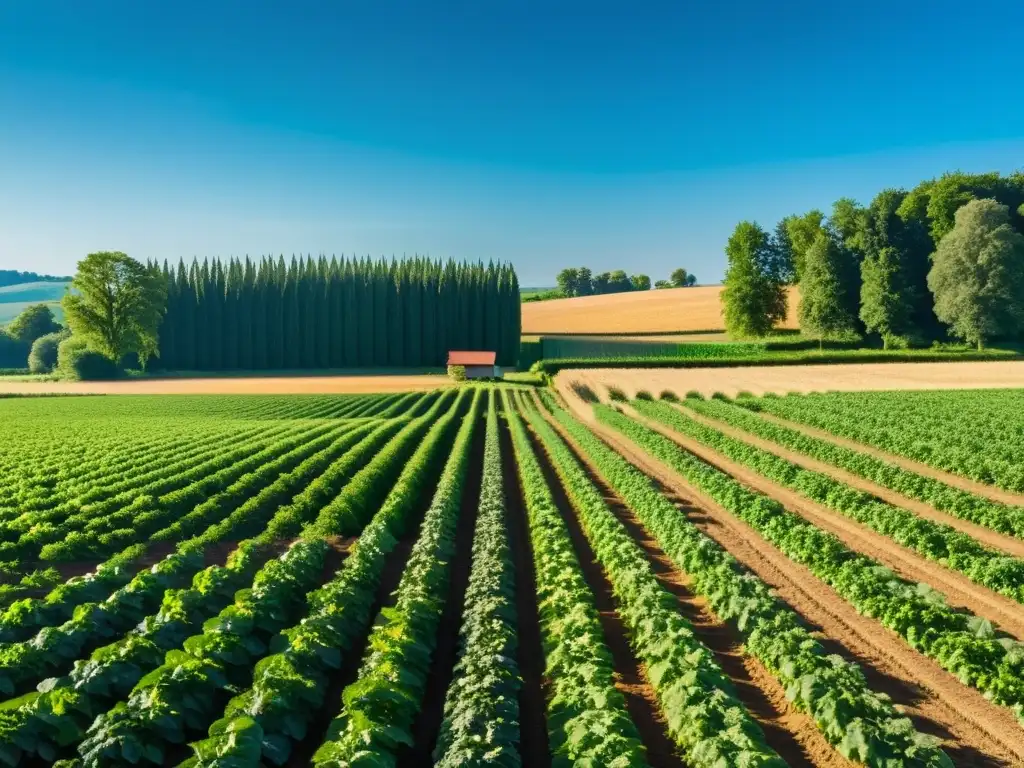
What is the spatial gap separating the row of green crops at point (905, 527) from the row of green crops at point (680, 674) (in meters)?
5.62

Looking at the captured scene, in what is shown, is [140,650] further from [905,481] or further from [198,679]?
[905,481]

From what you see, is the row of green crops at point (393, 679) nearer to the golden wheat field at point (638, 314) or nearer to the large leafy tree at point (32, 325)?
the golden wheat field at point (638, 314)

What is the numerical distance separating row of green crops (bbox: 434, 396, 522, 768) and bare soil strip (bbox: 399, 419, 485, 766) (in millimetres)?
268

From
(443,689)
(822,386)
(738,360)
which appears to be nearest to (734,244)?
(738,360)

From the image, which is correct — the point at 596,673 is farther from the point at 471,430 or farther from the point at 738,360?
the point at 738,360

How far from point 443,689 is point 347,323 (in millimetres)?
95732

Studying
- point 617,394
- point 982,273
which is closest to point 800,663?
point 617,394

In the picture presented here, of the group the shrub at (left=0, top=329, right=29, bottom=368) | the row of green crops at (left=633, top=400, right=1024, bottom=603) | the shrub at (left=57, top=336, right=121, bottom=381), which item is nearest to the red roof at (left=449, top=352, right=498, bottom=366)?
the shrub at (left=57, top=336, right=121, bottom=381)

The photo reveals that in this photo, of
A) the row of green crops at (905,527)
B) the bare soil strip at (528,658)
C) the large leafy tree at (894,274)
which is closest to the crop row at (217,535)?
the bare soil strip at (528,658)

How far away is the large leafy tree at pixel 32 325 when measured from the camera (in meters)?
117

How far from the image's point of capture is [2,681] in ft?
26.7

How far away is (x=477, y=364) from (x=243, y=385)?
27.0m

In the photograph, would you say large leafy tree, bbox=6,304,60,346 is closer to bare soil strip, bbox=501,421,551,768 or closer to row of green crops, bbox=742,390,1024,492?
row of green crops, bbox=742,390,1024,492

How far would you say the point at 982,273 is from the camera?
2185 inches
